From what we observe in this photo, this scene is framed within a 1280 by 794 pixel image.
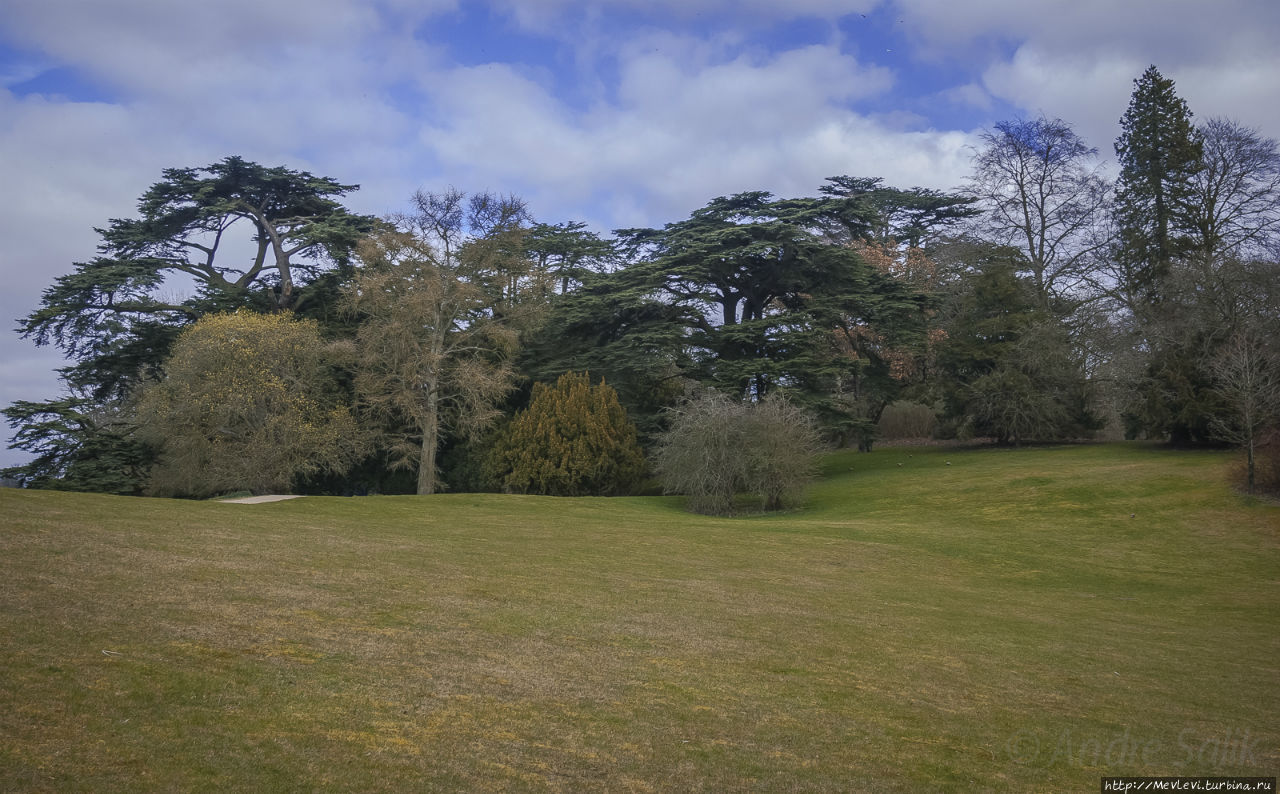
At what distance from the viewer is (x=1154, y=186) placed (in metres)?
38.8

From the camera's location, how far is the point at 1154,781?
693cm

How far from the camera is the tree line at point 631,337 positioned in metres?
31.5

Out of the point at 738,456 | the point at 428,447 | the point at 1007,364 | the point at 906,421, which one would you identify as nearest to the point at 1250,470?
the point at 1007,364

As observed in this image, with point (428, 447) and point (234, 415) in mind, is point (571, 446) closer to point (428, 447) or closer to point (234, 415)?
point (428, 447)

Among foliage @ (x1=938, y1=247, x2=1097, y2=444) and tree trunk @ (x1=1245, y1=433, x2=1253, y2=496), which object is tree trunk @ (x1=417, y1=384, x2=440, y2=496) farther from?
tree trunk @ (x1=1245, y1=433, x2=1253, y2=496)

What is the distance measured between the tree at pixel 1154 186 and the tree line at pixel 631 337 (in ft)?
0.42

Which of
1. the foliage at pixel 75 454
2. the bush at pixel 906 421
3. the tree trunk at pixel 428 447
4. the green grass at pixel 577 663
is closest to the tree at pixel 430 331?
the tree trunk at pixel 428 447

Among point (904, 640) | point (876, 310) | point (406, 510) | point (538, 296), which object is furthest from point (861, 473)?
point (904, 640)

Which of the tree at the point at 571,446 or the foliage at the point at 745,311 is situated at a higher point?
the foliage at the point at 745,311

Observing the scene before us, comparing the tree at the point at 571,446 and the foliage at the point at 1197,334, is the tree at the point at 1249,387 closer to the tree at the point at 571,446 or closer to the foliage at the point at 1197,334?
the foliage at the point at 1197,334

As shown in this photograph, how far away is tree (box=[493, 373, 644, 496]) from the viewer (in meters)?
36.5

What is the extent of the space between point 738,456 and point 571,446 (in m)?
9.35

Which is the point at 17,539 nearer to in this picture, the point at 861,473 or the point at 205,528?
the point at 205,528

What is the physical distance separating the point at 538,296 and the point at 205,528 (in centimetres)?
2639
